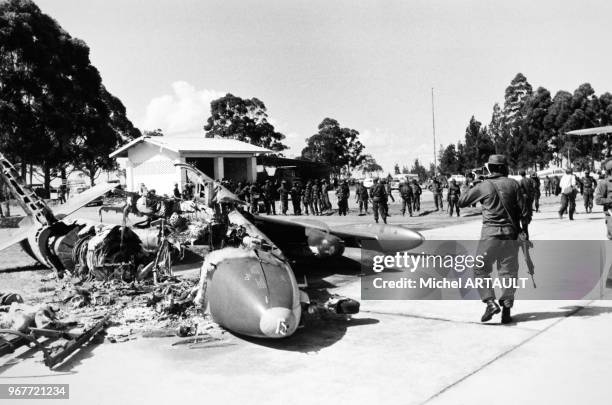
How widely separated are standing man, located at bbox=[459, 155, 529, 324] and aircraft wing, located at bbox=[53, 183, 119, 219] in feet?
23.8

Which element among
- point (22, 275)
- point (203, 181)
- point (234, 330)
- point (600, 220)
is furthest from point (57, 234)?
point (600, 220)

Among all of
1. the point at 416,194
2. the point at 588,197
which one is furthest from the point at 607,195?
the point at 416,194

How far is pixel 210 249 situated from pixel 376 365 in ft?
13.2

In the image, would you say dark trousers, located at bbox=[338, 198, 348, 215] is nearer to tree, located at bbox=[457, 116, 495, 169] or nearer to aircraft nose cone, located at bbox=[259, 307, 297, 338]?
aircraft nose cone, located at bbox=[259, 307, 297, 338]

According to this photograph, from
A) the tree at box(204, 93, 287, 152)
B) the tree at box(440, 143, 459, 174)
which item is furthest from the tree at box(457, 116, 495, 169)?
the tree at box(204, 93, 287, 152)

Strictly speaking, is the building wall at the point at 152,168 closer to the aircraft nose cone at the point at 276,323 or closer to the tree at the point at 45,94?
the tree at the point at 45,94

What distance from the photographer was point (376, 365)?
5.51 metres

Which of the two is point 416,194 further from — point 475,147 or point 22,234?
point 475,147

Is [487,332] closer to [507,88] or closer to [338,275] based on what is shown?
[338,275]

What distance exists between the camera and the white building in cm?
3528

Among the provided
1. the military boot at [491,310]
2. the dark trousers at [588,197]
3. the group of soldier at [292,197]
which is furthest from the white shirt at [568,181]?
the military boot at [491,310]

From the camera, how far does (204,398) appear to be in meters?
4.82

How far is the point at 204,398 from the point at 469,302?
4813 millimetres

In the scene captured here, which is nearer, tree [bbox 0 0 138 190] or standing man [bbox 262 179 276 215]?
standing man [bbox 262 179 276 215]
